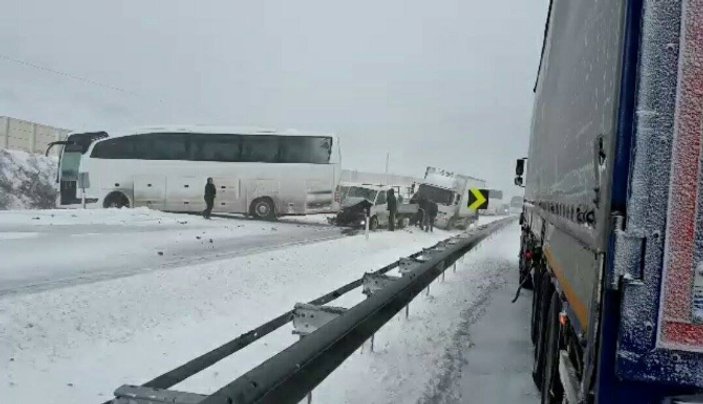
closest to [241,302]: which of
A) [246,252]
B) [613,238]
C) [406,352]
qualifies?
[406,352]

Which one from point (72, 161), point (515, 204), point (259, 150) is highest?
point (259, 150)

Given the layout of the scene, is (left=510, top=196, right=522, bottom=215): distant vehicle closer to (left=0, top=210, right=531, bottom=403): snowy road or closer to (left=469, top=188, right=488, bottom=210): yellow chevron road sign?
(left=469, top=188, right=488, bottom=210): yellow chevron road sign

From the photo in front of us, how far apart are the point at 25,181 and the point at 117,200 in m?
11.0

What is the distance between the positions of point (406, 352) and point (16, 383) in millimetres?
3493

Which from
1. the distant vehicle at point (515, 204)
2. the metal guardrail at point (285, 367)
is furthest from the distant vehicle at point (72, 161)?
the distant vehicle at point (515, 204)

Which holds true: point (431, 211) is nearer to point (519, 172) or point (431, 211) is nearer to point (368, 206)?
point (368, 206)

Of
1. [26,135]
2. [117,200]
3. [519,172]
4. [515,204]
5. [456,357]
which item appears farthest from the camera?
[515,204]

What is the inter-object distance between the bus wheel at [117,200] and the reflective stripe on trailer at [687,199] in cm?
2848

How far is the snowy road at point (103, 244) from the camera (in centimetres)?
953

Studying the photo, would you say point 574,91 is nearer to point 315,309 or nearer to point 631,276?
point 631,276

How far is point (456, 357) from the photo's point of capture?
233 inches

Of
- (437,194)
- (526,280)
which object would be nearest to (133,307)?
(526,280)

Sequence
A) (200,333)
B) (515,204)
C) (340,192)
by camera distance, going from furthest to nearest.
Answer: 1. (515,204)
2. (340,192)
3. (200,333)

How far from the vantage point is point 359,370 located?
511 cm
